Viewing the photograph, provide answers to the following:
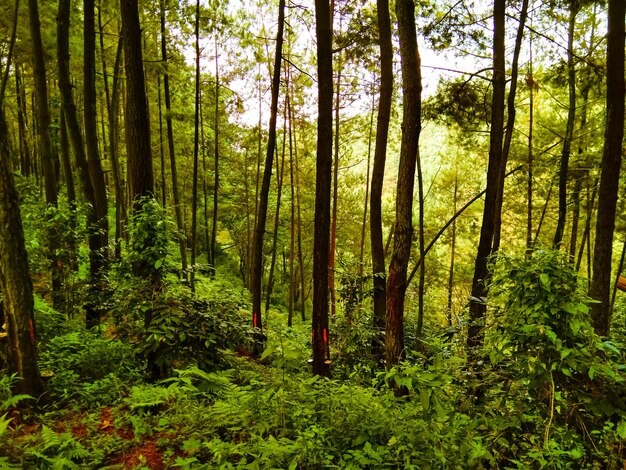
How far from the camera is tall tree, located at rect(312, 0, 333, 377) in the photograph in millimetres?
5512

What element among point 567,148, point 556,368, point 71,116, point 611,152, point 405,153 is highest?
point 71,116

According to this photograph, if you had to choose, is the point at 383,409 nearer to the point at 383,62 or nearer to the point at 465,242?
the point at 383,62

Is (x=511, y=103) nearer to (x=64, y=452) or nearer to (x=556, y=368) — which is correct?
(x=556, y=368)

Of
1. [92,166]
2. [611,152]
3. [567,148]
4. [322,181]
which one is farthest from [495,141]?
[92,166]

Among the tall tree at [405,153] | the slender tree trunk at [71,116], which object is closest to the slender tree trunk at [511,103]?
the tall tree at [405,153]

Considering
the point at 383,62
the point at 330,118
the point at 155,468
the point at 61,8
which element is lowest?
the point at 155,468

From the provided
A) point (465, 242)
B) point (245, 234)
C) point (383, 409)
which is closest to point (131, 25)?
point (383, 409)

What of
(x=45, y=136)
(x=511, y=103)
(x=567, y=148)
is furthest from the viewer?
(x=567, y=148)

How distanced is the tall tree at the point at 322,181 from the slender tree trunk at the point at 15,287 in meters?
3.44

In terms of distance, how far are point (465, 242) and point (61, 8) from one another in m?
19.7

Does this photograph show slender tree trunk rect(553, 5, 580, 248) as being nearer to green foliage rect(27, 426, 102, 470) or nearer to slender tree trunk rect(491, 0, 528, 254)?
slender tree trunk rect(491, 0, 528, 254)

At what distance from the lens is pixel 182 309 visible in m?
4.30

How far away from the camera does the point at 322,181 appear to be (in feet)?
18.4

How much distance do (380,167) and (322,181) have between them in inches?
96.3
